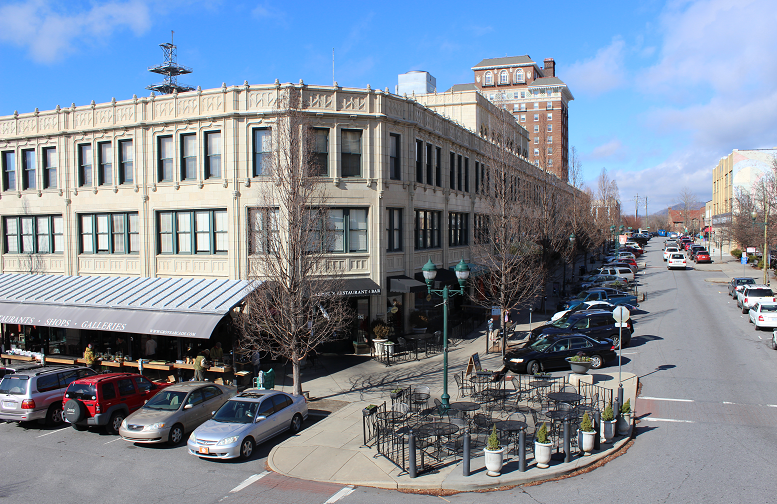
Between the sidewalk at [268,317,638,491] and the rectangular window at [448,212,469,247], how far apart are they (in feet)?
43.8

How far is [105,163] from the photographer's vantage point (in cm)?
2600

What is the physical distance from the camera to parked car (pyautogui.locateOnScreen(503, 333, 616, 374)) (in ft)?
69.9

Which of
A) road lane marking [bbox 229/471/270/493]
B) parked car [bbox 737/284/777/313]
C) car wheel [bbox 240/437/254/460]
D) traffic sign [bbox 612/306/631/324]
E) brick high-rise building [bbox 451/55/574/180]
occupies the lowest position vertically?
road lane marking [bbox 229/471/270/493]

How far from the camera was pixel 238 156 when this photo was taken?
23.2 meters

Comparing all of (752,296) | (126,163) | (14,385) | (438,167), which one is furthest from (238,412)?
Answer: (752,296)

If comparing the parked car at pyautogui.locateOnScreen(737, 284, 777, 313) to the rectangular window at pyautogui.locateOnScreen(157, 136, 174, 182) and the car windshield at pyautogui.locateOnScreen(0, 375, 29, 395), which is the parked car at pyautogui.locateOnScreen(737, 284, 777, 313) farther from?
the car windshield at pyautogui.locateOnScreen(0, 375, 29, 395)

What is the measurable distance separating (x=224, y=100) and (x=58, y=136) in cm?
1015

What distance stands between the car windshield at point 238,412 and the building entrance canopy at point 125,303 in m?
5.61

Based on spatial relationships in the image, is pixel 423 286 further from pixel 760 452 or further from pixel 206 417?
pixel 760 452

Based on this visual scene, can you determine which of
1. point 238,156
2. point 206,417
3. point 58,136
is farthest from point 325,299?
point 58,136

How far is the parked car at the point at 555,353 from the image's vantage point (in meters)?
21.3

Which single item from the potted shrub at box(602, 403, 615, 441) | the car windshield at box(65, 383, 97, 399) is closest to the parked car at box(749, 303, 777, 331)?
the potted shrub at box(602, 403, 615, 441)

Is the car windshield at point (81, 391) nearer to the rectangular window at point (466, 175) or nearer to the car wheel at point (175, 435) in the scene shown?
the car wheel at point (175, 435)

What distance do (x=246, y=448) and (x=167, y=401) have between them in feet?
10.5
